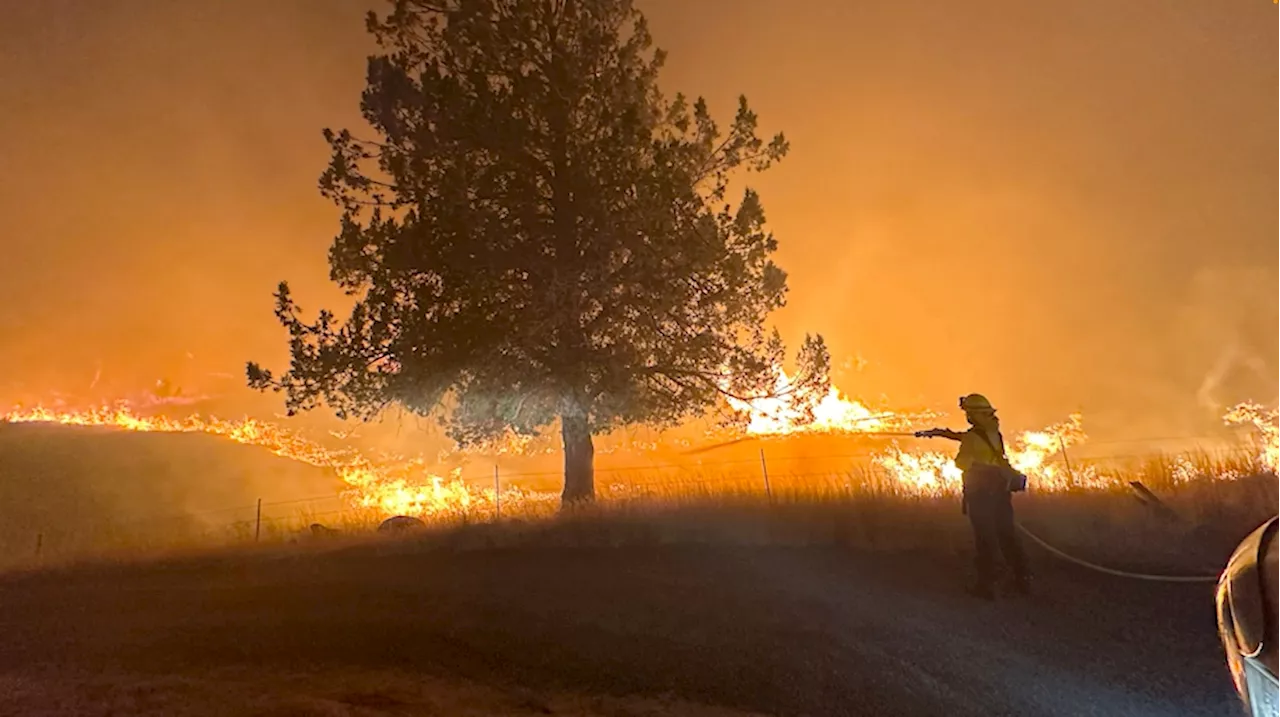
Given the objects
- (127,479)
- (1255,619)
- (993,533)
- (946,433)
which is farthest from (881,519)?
(127,479)

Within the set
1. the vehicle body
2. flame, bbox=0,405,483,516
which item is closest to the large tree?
the vehicle body

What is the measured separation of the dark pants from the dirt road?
1.45 feet

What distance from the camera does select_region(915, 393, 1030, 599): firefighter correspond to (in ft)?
29.9

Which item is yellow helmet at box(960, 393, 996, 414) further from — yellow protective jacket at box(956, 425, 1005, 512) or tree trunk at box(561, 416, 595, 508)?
tree trunk at box(561, 416, 595, 508)

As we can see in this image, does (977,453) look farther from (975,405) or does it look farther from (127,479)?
(127,479)

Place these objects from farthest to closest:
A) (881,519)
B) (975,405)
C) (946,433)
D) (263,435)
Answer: (263,435) < (881,519) < (946,433) < (975,405)

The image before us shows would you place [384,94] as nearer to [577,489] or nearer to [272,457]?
[577,489]

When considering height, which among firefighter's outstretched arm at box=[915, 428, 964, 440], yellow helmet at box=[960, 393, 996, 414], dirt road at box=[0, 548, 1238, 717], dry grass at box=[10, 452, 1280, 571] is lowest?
dirt road at box=[0, 548, 1238, 717]

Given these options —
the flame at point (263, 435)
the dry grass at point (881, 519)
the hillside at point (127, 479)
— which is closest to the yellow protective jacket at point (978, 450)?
the dry grass at point (881, 519)

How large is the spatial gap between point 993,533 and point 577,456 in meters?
8.95

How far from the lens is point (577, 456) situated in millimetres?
16125

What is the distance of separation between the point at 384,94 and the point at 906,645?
1440 cm

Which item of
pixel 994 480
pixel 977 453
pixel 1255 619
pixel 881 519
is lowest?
pixel 1255 619

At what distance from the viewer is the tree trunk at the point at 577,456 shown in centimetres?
1588
